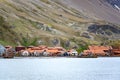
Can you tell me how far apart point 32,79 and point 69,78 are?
8372 millimetres

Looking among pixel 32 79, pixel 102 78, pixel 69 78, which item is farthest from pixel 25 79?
pixel 102 78

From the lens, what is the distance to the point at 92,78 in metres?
116

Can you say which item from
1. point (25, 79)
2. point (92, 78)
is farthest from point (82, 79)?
point (25, 79)

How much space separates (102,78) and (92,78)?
7.54ft

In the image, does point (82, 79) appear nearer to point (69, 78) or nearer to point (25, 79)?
point (69, 78)

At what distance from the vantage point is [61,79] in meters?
113

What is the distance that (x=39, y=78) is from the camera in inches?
4560

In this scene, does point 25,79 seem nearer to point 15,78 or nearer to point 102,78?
point 15,78

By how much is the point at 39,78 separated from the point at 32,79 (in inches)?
136

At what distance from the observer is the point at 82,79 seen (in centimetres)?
11281

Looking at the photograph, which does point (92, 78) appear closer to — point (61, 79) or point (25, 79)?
point (61, 79)

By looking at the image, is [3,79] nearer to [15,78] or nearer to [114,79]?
[15,78]

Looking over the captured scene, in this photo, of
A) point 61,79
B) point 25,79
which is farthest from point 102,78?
point 25,79

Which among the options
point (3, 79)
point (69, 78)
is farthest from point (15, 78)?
point (69, 78)
